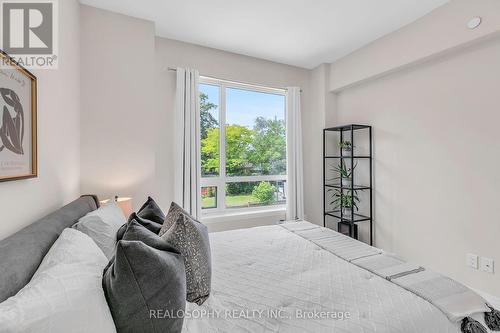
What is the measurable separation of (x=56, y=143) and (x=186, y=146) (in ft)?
4.43

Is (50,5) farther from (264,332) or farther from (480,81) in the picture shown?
(480,81)

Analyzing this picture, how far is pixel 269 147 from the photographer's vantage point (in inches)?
150

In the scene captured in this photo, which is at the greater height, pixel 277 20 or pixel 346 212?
pixel 277 20

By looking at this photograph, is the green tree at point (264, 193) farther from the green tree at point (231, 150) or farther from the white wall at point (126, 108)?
the white wall at point (126, 108)

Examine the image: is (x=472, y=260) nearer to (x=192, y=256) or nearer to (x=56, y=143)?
(x=192, y=256)

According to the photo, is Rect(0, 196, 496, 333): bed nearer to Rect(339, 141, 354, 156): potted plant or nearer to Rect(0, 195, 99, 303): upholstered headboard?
Rect(0, 195, 99, 303): upholstered headboard

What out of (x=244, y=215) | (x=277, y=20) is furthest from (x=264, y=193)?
(x=277, y=20)

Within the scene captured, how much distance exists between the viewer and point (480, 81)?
222 cm

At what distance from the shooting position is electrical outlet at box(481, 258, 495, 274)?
6.98 feet

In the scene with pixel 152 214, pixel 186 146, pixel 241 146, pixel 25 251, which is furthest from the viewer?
A: pixel 241 146

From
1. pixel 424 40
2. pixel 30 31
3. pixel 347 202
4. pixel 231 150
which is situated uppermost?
pixel 424 40

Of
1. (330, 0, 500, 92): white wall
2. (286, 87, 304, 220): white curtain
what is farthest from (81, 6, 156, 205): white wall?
(330, 0, 500, 92): white wall

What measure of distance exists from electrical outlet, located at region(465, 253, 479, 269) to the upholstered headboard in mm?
3171

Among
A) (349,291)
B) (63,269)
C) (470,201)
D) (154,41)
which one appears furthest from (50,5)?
(470,201)
